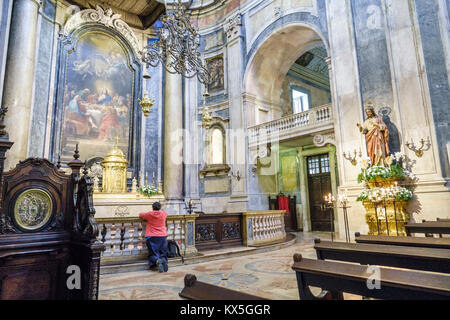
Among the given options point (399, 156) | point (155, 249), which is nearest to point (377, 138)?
point (399, 156)

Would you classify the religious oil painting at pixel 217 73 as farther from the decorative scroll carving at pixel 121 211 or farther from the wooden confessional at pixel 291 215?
the decorative scroll carving at pixel 121 211

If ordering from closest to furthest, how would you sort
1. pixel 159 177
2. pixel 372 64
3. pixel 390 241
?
1. pixel 390 241
2. pixel 372 64
3. pixel 159 177

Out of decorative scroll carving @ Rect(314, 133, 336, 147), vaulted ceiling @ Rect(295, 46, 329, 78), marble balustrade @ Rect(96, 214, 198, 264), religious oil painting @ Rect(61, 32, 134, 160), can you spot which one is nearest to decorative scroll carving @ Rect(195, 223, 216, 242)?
marble balustrade @ Rect(96, 214, 198, 264)

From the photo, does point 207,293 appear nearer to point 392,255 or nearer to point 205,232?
point 392,255

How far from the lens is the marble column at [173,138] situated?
12359mm

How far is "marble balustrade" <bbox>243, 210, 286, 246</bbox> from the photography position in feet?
25.1

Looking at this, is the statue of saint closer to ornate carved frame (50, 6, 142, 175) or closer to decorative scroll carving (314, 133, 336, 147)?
decorative scroll carving (314, 133, 336, 147)

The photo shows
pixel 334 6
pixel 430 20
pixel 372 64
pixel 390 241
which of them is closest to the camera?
pixel 390 241

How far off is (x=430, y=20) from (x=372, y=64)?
1665 millimetres

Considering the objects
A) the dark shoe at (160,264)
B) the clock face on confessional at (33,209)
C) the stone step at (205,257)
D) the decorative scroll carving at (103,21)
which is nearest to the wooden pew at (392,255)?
the dark shoe at (160,264)

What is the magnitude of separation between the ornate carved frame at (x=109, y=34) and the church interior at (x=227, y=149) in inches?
2.2

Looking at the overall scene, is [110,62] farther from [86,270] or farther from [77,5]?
[86,270]

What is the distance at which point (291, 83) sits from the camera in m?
15.5
